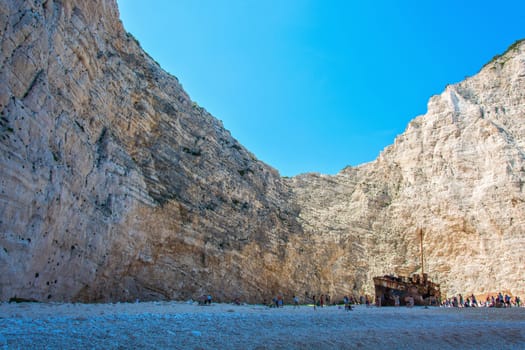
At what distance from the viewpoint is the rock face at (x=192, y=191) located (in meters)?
14.4

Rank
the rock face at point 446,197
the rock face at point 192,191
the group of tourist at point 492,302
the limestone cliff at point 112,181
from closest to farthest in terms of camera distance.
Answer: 1. the limestone cliff at point 112,181
2. the rock face at point 192,191
3. the group of tourist at point 492,302
4. the rock face at point 446,197

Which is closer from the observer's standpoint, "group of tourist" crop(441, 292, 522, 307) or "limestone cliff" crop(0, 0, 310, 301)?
"limestone cliff" crop(0, 0, 310, 301)

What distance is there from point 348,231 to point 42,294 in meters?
28.3

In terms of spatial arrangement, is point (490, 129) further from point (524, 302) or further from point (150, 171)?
point (150, 171)

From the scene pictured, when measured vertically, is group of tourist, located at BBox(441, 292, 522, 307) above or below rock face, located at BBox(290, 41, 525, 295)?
below

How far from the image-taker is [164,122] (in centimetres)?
2775

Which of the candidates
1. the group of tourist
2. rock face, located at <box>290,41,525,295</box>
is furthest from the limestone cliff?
the group of tourist

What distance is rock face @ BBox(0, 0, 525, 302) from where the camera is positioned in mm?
14406

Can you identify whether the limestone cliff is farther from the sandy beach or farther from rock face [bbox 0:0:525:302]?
the sandy beach

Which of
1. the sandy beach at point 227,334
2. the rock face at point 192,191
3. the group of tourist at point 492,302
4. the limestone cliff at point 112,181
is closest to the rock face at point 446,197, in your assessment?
the rock face at point 192,191

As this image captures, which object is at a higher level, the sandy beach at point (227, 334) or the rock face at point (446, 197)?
the rock face at point (446, 197)

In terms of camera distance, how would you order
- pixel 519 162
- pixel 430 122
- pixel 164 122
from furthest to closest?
1. pixel 430 122
2. pixel 519 162
3. pixel 164 122

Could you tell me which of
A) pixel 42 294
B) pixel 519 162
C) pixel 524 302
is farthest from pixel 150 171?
pixel 519 162

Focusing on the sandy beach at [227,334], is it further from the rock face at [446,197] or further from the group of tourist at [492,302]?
the rock face at [446,197]
